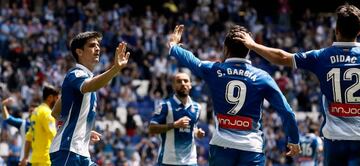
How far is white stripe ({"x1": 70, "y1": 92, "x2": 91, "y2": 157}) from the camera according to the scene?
9414 mm

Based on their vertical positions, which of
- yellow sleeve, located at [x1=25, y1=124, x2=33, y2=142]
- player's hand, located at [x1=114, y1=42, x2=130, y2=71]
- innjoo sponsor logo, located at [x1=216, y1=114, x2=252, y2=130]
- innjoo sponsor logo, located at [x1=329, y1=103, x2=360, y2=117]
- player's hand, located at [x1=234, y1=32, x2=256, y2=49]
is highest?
player's hand, located at [x1=234, y1=32, x2=256, y2=49]

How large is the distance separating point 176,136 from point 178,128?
0.47ft

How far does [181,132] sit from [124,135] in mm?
13162

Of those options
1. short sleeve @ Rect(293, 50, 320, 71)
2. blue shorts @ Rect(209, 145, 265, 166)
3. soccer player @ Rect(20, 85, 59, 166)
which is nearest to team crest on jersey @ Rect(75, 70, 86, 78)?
blue shorts @ Rect(209, 145, 265, 166)

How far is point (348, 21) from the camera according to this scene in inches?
339

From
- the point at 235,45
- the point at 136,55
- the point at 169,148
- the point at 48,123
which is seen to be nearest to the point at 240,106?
the point at 235,45

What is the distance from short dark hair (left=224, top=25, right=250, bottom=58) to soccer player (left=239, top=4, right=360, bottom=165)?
415mm

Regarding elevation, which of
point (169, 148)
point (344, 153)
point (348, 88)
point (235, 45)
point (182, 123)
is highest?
point (235, 45)

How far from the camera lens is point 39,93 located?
2567cm

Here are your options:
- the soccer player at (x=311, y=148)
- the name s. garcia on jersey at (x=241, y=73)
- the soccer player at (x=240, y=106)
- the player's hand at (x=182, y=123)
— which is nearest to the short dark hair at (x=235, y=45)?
the soccer player at (x=240, y=106)

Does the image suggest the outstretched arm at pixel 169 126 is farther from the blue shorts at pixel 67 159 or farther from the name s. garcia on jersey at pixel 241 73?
the name s. garcia on jersey at pixel 241 73

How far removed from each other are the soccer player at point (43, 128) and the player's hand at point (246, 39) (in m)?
5.32

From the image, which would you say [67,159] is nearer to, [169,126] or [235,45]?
[235,45]

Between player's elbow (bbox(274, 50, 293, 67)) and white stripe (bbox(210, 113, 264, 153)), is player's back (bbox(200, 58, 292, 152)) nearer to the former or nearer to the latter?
white stripe (bbox(210, 113, 264, 153))
